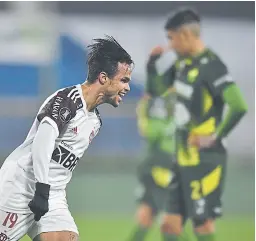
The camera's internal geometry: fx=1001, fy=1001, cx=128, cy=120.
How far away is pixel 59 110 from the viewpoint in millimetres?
5008

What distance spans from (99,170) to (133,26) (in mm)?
2226

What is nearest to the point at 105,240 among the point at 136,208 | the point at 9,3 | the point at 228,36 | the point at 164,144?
the point at 136,208

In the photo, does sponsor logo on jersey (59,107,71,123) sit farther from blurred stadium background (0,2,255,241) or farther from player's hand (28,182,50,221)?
blurred stadium background (0,2,255,241)

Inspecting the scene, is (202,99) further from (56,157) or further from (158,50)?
(56,157)

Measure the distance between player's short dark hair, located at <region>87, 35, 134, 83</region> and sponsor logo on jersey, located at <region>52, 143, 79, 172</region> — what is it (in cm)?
39

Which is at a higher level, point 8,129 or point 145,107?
point 145,107

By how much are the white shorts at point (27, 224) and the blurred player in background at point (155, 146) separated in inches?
121

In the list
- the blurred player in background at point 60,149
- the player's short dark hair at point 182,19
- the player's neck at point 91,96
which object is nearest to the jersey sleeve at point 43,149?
the blurred player in background at point 60,149

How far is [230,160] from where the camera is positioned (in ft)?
29.7

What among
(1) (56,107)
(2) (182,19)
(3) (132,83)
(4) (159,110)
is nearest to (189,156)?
(4) (159,110)

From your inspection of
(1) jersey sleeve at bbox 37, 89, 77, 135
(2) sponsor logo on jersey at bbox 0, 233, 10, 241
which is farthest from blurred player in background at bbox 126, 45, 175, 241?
(2) sponsor logo on jersey at bbox 0, 233, 10, 241

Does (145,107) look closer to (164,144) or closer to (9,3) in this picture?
(164,144)

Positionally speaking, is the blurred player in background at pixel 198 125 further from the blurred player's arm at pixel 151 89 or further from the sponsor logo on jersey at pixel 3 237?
the sponsor logo on jersey at pixel 3 237

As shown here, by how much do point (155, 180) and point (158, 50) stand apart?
3.62ft
